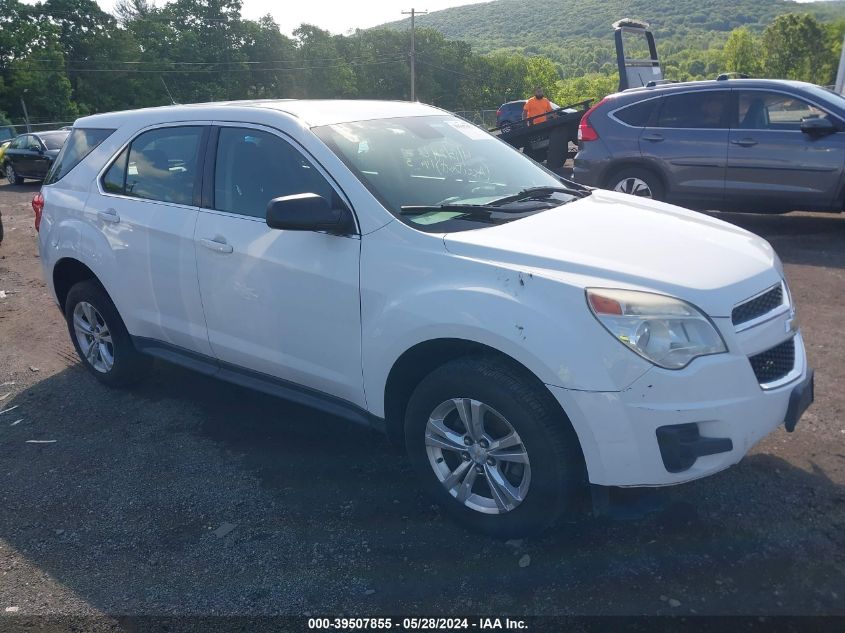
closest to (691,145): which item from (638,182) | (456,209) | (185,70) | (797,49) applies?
(638,182)

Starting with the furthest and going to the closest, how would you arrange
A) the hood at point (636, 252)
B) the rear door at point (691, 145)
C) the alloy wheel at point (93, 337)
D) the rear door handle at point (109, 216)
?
the rear door at point (691, 145) < the alloy wheel at point (93, 337) < the rear door handle at point (109, 216) < the hood at point (636, 252)

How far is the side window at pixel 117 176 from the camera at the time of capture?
477cm

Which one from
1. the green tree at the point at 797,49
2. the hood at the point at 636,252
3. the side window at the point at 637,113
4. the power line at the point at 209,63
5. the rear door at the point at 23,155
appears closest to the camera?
the hood at the point at 636,252

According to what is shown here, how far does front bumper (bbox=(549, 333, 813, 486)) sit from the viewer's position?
272 centimetres

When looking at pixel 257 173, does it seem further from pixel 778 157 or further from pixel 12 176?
pixel 12 176

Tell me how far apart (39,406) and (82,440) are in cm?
79

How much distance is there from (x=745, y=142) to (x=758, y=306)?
6131 millimetres

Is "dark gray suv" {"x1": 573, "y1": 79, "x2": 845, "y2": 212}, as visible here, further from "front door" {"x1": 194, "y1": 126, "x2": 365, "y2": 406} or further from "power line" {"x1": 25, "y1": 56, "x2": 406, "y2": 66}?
"power line" {"x1": 25, "y1": 56, "x2": 406, "y2": 66}

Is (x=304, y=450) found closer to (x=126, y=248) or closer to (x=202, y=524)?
(x=202, y=524)

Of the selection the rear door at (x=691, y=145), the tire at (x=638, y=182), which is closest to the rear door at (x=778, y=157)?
the rear door at (x=691, y=145)

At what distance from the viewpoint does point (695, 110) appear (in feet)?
28.8

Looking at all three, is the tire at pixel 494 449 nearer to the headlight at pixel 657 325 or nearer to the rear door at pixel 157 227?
→ the headlight at pixel 657 325

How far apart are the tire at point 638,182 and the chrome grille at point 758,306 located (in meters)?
6.07

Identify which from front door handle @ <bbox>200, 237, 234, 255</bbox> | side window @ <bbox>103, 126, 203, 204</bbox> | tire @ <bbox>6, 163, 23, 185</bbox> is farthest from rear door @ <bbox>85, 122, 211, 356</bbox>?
tire @ <bbox>6, 163, 23, 185</bbox>
